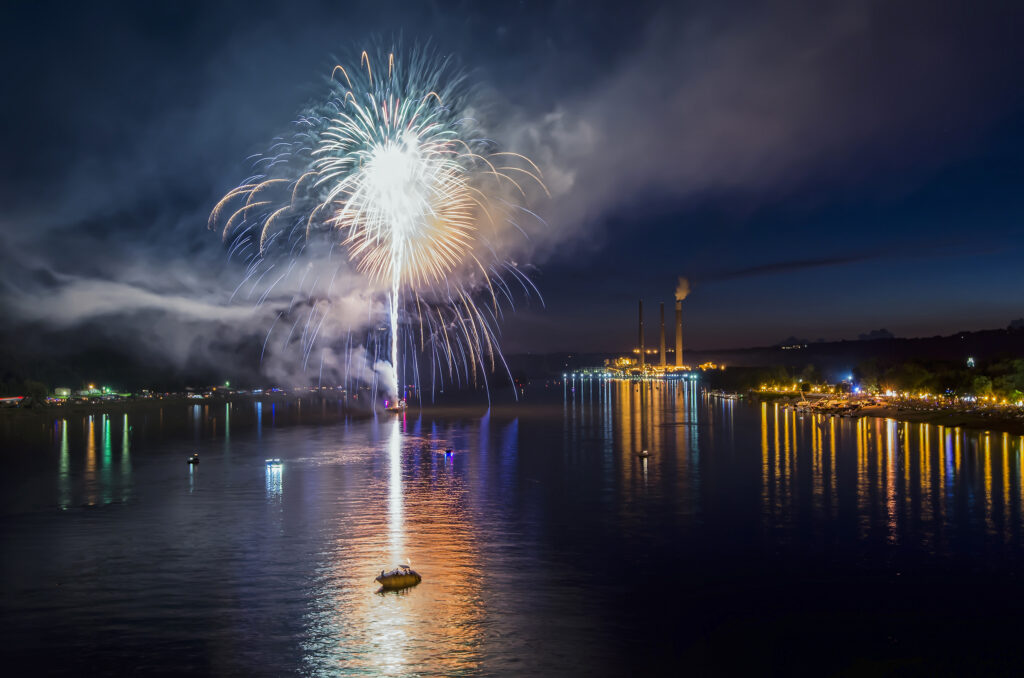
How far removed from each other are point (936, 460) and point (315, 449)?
37378mm

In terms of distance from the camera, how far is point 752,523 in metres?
25.7

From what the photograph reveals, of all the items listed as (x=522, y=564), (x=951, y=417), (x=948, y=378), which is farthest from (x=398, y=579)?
(x=948, y=378)

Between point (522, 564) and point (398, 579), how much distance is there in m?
3.84

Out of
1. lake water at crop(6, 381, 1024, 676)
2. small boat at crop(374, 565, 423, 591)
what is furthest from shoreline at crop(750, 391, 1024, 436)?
small boat at crop(374, 565, 423, 591)

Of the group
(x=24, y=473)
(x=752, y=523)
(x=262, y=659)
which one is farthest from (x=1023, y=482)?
(x=24, y=473)

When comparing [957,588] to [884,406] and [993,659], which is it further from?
[884,406]

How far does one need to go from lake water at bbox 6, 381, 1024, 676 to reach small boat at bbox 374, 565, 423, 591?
0.83 ft

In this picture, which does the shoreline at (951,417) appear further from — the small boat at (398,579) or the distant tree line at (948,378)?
the small boat at (398,579)

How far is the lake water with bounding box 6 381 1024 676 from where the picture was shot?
1412 cm

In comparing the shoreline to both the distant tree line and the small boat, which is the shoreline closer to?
the distant tree line

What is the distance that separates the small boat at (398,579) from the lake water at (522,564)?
25 cm

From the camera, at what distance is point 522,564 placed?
2030 centimetres

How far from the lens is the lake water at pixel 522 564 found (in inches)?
556

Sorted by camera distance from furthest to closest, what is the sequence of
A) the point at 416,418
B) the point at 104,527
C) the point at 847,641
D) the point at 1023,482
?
the point at 416,418 < the point at 1023,482 < the point at 104,527 < the point at 847,641
